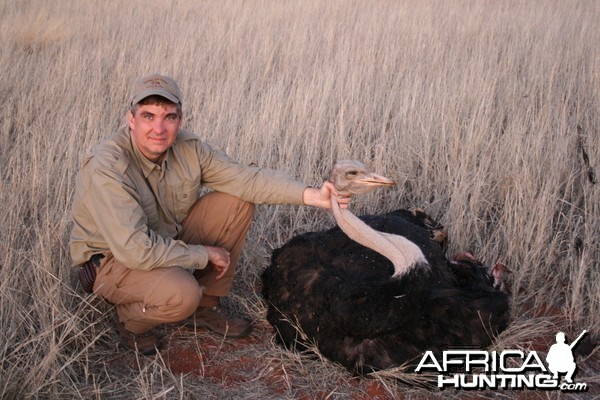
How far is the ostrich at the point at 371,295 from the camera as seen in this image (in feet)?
10.6

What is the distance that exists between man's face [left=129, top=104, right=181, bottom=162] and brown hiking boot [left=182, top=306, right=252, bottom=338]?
1077 mm

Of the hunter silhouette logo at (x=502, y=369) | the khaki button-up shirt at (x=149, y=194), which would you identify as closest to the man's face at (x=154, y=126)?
the khaki button-up shirt at (x=149, y=194)

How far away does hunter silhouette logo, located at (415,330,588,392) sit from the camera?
340 cm

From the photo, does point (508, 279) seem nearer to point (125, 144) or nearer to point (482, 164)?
point (482, 164)

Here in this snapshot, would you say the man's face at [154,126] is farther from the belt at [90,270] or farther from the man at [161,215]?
the belt at [90,270]

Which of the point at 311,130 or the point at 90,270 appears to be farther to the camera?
the point at 311,130

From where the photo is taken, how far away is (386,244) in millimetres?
3221

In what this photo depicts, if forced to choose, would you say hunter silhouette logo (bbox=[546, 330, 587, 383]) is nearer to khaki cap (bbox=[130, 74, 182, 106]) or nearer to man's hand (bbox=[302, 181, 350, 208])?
man's hand (bbox=[302, 181, 350, 208])

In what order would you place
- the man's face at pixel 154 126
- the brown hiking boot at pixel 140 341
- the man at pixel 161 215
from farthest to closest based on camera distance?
the brown hiking boot at pixel 140 341 < the man's face at pixel 154 126 < the man at pixel 161 215

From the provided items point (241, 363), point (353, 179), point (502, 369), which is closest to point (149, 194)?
point (241, 363)

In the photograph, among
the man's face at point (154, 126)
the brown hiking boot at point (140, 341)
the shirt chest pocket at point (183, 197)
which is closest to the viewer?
the man's face at point (154, 126)

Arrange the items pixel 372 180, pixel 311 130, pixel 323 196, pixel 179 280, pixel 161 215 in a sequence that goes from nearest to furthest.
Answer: pixel 372 180 < pixel 179 280 < pixel 323 196 < pixel 161 215 < pixel 311 130

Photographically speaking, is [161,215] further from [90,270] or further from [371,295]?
[371,295]

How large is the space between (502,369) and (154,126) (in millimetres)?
2310
